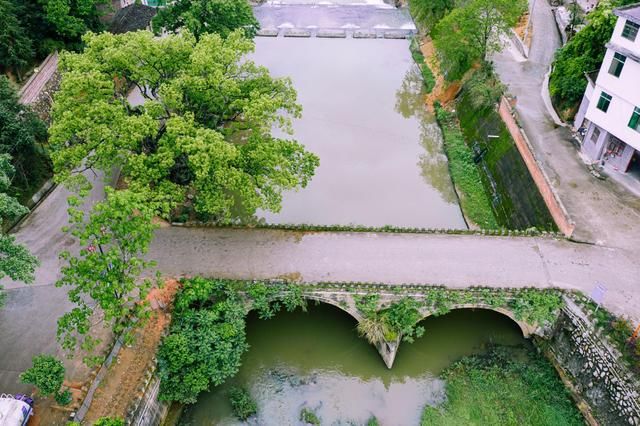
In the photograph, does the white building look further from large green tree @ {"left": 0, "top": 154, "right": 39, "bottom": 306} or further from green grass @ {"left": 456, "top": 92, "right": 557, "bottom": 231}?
large green tree @ {"left": 0, "top": 154, "right": 39, "bottom": 306}

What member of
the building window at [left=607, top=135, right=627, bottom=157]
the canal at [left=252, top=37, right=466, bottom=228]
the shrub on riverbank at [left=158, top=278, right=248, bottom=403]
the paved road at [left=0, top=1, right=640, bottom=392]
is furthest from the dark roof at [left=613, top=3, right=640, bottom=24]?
the shrub on riverbank at [left=158, top=278, right=248, bottom=403]

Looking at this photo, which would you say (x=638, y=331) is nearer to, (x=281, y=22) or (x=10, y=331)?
(x=10, y=331)

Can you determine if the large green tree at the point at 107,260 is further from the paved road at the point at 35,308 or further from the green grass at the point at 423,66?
the green grass at the point at 423,66

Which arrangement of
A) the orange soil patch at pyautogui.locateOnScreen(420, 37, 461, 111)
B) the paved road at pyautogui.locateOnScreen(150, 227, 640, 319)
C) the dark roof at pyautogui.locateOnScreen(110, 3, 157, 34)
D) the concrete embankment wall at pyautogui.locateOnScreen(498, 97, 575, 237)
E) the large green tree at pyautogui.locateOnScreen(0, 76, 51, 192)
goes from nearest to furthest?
the paved road at pyautogui.locateOnScreen(150, 227, 640, 319) → the concrete embankment wall at pyautogui.locateOnScreen(498, 97, 575, 237) → the large green tree at pyautogui.locateOnScreen(0, 76, 51, 192) → the orange soil patch at pyautogui.locateOnScreen(420, 37, 461, 111) → the dark roof at pyautogui.locateOnScreen(110, 3, 157, 34)

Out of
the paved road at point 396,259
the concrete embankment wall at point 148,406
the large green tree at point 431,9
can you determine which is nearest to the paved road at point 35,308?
the concrete embankment wall at point 148,406

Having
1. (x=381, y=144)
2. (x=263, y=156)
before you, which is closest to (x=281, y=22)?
(x=381, y=144)

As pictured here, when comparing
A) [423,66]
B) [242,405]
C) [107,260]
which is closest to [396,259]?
[242,405]
